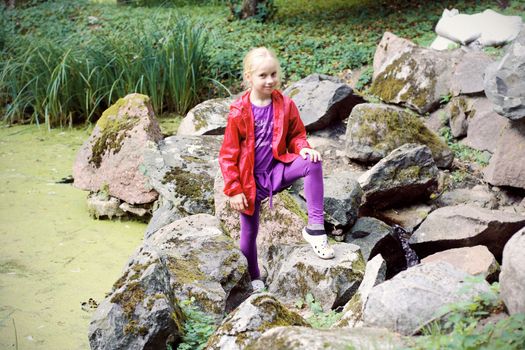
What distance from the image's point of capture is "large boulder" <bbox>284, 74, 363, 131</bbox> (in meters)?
6.18

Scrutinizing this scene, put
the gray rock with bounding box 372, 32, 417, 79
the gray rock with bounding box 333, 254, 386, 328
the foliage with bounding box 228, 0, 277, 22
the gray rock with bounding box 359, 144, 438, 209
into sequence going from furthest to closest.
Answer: the foliage with bounding box 228, 0, 277, 22, the gray rock with bounding box 372, 32, 417, 79, the gray rock with bounding box 359, 144, 438, 209, the gray rock with bounding box 333, 254, 386, 328

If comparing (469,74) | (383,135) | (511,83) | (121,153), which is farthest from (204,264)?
(469,74)

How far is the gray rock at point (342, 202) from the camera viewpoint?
4648 millimetres

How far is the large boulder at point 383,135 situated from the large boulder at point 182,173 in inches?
44.2

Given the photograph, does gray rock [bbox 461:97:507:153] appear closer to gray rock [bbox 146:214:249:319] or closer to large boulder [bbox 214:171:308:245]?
large boulder [bbox 214:171:308:245]

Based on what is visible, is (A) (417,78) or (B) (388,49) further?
(B) (388,49)

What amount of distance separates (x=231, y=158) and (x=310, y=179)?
0.45 metres

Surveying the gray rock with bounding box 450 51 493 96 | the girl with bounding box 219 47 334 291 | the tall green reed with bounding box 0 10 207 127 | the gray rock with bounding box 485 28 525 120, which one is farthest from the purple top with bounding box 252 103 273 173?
the tall green reed with bounding box 0 10 207 127

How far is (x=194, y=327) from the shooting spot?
10.8 feet

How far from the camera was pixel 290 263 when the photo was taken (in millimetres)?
4035

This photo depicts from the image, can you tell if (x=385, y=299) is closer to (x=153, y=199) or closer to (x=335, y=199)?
(x=335, y=199)

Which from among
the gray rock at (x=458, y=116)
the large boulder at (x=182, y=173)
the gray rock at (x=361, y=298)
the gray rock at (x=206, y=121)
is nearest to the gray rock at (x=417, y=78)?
the gray rock at (x=458, y=116)

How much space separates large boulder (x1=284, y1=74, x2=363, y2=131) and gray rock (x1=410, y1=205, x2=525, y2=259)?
5.67ft

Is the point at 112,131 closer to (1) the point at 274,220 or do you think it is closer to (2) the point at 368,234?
(1) the point at 274,220
